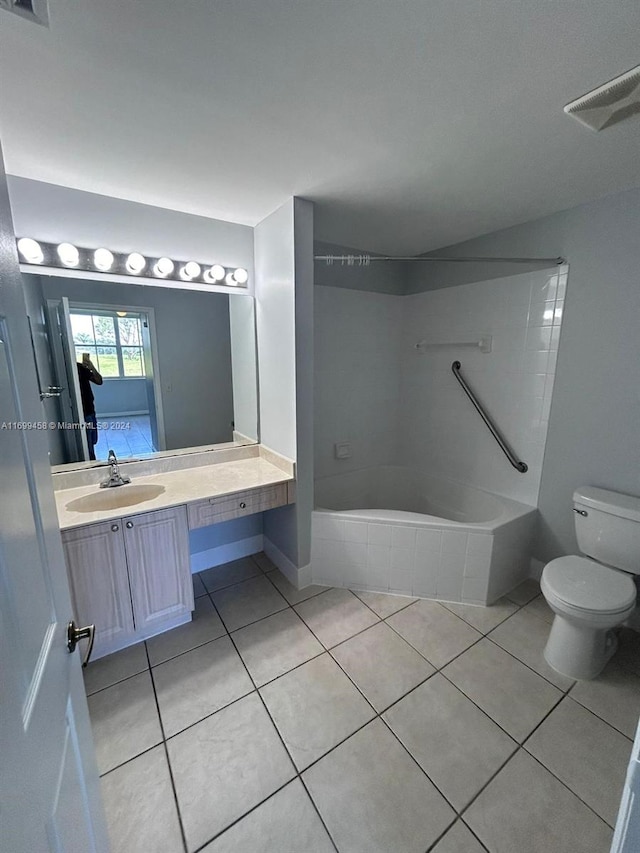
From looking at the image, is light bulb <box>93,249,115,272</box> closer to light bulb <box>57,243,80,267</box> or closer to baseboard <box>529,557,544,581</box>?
light bulb <box>57,243,80,267</box>

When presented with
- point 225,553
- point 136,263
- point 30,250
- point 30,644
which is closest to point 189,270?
point 136,263

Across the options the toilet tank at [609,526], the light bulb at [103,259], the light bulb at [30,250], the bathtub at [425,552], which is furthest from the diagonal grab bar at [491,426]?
the light bulb at [30,250]

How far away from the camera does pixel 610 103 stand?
1143 millimetres

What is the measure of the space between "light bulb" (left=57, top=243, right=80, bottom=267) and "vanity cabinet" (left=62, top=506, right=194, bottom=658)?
1.33m

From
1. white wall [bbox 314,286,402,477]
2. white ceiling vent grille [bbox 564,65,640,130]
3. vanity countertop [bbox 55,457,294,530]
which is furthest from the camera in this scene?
white wall [bbox 314,286,402,477]

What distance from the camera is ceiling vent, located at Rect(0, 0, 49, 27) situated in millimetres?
811

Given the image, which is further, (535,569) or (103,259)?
(535,569)

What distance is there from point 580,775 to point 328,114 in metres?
2.55

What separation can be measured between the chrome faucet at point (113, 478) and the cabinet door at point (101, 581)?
1.27ft

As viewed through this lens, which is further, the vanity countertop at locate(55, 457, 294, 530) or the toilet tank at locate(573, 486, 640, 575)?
the toilet tank at locate(573, 486, 640, 575)

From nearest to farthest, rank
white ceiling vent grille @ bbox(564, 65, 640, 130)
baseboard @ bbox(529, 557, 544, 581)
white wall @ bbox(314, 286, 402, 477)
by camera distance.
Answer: white ceiling vent grille @ bbox(564, 65, 640, 130) → baseboard @ bbox(529, 557, 544, 581) → white wall @ bbox(314, 286, 402, 477)

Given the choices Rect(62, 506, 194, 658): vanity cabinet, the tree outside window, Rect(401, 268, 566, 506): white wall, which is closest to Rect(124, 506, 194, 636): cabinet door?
Rect(62, 506, 194, 658): vanity cabinet

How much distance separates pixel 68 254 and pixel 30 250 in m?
0.15

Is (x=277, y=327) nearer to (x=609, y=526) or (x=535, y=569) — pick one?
(x=609, y=526)
